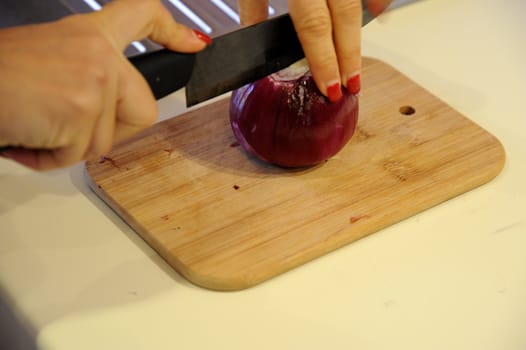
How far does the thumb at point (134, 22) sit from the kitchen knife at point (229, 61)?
37 mm

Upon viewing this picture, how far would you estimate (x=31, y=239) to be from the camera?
3.39 feet

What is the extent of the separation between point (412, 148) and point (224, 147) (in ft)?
0.93

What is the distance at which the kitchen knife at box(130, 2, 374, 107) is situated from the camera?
3.05ft

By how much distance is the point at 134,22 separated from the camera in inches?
32.8

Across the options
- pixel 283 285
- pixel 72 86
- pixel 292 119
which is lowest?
pixel 283 285

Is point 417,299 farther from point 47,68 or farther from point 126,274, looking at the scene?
point 47,68

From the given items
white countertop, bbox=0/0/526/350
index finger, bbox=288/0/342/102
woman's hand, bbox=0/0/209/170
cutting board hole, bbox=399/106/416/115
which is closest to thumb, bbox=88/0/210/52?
woman's hand, bbox=0/0/209/170

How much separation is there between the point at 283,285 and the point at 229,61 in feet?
0.98

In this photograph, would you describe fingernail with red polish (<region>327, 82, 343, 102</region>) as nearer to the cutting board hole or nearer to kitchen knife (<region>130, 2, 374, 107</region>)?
kitchen knife (<region>130, 2, 374, 107</region>)

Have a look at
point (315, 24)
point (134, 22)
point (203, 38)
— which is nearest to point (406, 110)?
point (315, 24)

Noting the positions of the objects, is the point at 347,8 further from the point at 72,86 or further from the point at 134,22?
the point at 72,86

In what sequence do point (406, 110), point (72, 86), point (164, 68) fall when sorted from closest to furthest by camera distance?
point (72, 86) → point (164, 68) → point (406, 110)

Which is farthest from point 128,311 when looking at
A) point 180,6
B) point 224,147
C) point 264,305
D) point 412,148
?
point 180,6

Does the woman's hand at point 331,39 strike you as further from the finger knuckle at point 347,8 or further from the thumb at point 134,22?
the thumb at point 134,22
